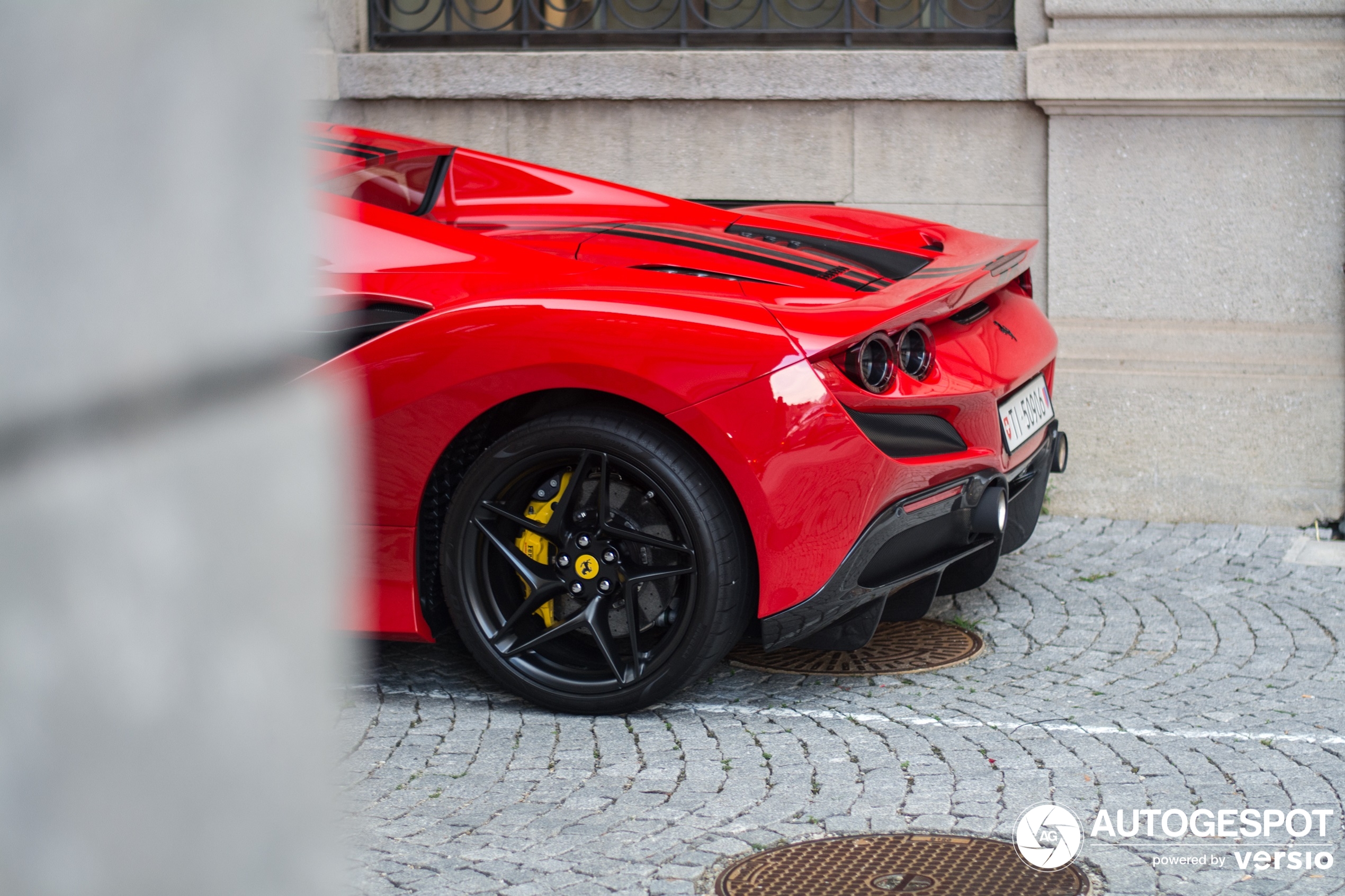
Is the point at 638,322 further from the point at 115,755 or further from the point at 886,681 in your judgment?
the point at 115,755

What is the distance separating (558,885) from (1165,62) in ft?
16.6

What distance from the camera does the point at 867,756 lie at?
137 inches

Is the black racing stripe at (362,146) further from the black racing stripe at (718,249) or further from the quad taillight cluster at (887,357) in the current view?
the quad taillight cluster at (887,357)

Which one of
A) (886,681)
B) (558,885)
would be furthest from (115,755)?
(886,681)

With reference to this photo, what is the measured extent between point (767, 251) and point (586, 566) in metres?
1.09

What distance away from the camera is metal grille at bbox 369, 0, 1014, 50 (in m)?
6.97

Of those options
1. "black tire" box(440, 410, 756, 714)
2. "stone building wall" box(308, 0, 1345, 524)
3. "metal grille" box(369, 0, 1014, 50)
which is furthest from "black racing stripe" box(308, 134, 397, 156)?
"metal grille" box(369, 0, 1014, 50)

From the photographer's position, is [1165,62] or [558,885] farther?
[1165,62]

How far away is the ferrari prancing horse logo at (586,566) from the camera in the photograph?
3.66m

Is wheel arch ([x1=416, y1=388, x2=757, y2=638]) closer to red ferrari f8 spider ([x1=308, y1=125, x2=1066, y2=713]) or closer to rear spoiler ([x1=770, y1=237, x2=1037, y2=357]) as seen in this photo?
red ferrari f8 spider ([x1=308, y1=125, x2=1066, y2=713])

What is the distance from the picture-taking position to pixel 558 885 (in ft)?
9.07

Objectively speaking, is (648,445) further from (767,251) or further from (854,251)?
(854,251)

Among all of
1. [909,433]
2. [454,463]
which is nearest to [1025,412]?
[909,433]

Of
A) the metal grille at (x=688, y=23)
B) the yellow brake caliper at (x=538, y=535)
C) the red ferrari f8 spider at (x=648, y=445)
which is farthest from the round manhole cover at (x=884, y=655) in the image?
the metal grille at (x=688, y=23)
